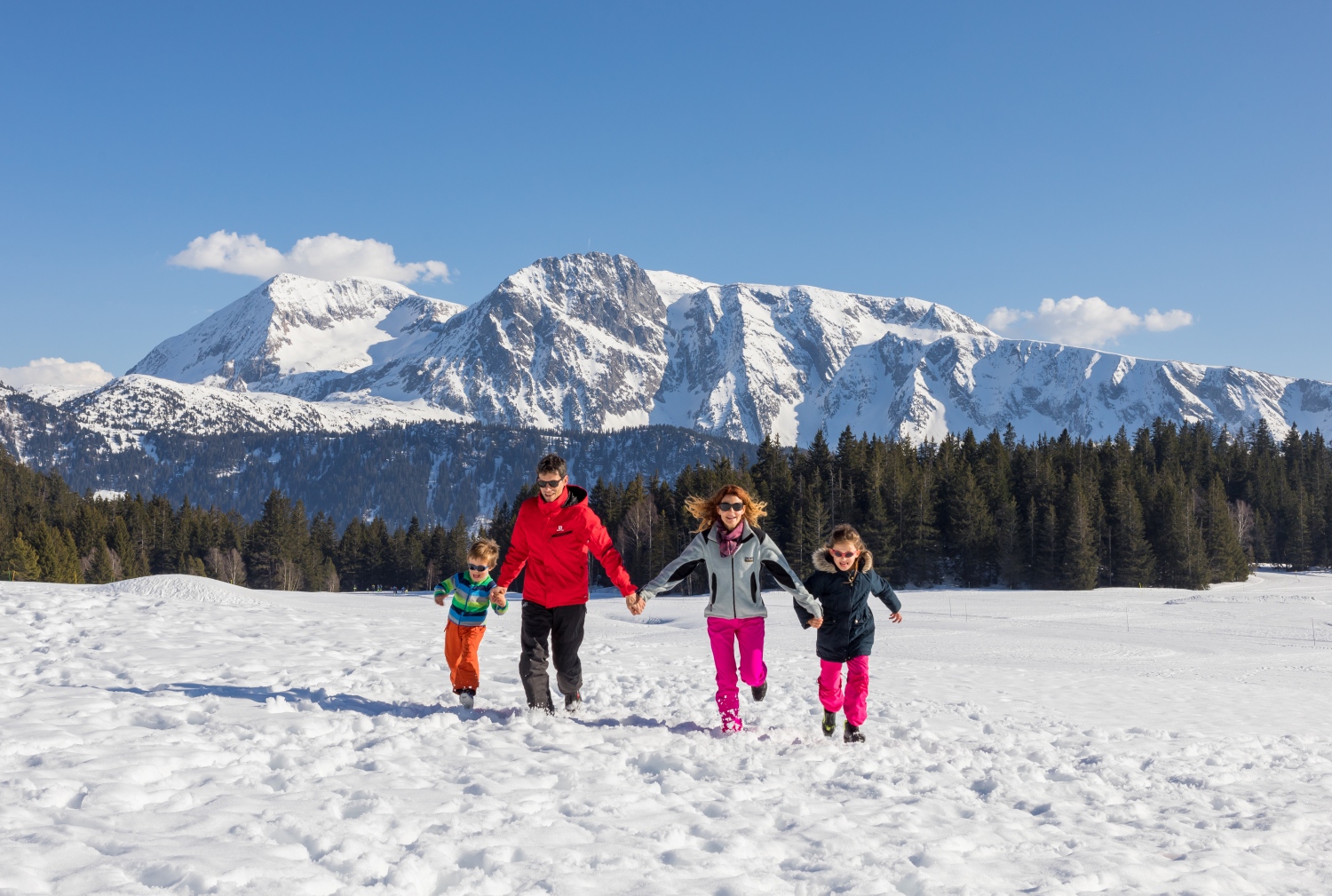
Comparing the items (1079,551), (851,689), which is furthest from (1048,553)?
(851,689)

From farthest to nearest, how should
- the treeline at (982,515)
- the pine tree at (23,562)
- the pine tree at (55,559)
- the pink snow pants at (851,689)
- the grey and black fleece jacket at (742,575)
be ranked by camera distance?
the pine tree at (55,559), the treeline at (982,515), the pine tree at (23,562), the grey and black fleece jacket at (742,575), the pink snow pants at (851,689)

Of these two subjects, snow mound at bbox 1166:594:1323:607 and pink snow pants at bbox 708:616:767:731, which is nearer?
pink snow pants at bbox 708:616:767:731

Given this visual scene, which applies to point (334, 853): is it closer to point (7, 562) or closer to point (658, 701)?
point (658, 701)

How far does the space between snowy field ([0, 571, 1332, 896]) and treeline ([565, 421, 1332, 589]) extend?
53709mm

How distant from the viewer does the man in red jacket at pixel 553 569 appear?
875cm

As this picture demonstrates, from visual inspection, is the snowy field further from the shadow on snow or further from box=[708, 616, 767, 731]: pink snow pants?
box=[708, 616, 767, 731]: pink snow pants

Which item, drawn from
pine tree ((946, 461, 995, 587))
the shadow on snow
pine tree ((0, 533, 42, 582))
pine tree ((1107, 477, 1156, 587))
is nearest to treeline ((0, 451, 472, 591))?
pine tree ((0, 533, 42, 582))

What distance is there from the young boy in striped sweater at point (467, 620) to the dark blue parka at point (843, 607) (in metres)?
3.49

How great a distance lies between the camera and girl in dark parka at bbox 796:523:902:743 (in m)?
8.52

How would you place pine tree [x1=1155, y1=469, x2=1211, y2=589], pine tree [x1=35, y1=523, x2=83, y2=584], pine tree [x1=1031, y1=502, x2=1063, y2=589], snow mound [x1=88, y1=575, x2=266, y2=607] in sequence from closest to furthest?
snow mound [x1=88, y1=575, x2=266, y2=607]
pine tree [x1=1031, y1=502, x2=1063, y2=589]
pine tree [x1=1155, y1=469, x2=1211, y2=589]
pine tree [x1=35, y1=523, x2=83, y2=584]

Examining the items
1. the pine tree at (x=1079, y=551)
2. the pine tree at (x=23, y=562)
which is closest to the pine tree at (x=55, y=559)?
the pine tree at (x=23, y=562)

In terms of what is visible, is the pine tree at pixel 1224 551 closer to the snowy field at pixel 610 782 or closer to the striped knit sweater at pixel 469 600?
the snowy field at pixel 610 782

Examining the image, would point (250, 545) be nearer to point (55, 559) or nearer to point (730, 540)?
point (55, 559)

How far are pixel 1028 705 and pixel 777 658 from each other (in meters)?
5.64
